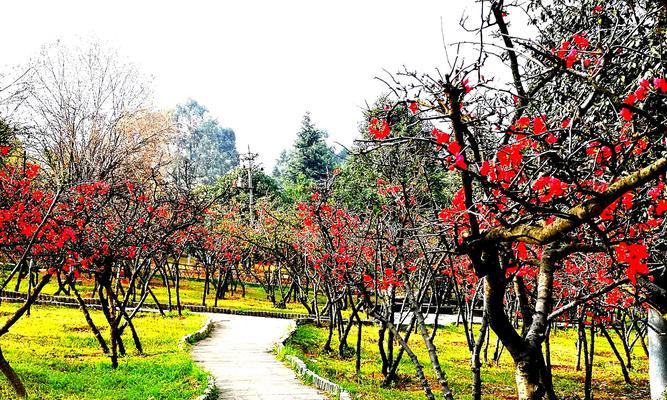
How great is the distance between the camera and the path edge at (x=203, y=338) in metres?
8.02

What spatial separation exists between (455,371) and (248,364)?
424 cm

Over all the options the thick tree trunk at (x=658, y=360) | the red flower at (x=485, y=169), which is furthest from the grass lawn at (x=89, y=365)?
the thick tree trunk at (x=658, y=360)

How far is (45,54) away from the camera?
2219 centimetres

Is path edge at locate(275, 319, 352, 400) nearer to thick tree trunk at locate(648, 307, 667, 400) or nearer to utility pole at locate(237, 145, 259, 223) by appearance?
thick tree trunk at locate(648, 307, 667, 400)

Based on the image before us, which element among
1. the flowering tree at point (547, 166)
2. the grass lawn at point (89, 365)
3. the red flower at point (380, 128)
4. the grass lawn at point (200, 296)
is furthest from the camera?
the grass lawn at point (200, 296)

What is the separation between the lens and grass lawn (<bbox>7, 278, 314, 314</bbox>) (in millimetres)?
23523

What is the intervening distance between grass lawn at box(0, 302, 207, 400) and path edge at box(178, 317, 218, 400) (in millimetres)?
122

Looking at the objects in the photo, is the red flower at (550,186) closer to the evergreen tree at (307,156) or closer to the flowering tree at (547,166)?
the flowering tree at (547,166)

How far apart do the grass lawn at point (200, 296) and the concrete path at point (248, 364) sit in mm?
5737

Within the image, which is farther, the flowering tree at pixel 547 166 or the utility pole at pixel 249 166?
the utility pole at pixel 249 166

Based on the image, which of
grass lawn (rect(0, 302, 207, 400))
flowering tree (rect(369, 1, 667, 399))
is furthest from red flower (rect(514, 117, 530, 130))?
grass lawn (rect(0, 302, 207, 400))

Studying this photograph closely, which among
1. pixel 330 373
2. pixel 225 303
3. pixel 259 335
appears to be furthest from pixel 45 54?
pixel 330 373

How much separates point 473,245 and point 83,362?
898 cm

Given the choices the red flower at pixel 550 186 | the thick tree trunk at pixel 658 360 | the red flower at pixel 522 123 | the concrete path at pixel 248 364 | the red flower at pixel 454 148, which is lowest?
the concrete path at pixel 248 364
